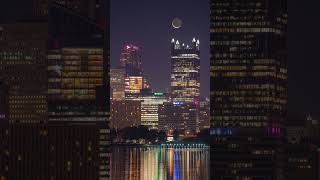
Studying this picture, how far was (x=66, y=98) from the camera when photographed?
435 ft

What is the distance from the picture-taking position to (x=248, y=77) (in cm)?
12056

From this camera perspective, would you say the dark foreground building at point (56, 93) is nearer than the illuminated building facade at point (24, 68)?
Yes

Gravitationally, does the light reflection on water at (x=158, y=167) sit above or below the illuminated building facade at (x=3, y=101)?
below

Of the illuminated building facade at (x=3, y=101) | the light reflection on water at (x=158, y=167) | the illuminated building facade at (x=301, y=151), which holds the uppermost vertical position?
the illuminated building facade at (x=3, y=101)

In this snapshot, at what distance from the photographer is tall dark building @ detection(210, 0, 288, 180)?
390 feet

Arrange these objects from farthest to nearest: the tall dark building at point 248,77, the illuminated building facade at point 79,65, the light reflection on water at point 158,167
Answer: the light reflection on water at point 158,167
the illuminated building facade at point 79,65
the tall dark building at point 248,77

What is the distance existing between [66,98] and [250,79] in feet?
64.5

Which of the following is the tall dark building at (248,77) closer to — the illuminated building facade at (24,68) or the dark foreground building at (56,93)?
the dark foreground building at (56,93)

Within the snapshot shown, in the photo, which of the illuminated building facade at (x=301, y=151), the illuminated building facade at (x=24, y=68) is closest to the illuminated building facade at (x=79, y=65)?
the illuminated building facade at (x=24, y=68)

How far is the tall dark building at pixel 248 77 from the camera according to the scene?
118812 mm

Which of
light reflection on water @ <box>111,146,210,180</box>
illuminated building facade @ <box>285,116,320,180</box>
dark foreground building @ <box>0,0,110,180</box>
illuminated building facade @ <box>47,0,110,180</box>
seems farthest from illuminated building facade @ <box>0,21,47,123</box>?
illuminated building facade @ <box>285,116,320,180</box>

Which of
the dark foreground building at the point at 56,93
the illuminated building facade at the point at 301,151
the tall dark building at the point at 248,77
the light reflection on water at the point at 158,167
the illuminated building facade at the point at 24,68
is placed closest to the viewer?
the dark foreground building at the point at 56,93

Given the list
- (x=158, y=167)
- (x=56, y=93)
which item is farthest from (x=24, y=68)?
(x=56, y=93)

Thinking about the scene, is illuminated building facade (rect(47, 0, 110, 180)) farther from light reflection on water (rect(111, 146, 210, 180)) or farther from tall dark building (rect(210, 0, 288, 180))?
tall dark building (rect(210, 0, 288, 180))
